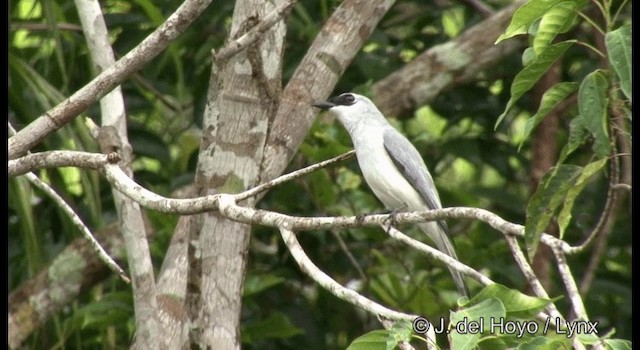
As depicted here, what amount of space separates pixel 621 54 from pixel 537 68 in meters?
0.42

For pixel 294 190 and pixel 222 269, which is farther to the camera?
pixel 294 190

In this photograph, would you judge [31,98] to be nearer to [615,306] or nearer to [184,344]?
[184,344]

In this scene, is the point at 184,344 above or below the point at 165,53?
below

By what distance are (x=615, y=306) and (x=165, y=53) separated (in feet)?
9.29

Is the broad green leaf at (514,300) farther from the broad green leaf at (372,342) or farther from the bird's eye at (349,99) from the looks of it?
the bird's eye at (349,99)

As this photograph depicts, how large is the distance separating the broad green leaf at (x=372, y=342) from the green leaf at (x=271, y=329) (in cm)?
200

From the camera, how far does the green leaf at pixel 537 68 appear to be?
3266 mm

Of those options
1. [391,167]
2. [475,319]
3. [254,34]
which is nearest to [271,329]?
[391,167]

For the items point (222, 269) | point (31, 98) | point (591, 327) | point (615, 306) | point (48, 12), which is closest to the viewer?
point (591, 327)

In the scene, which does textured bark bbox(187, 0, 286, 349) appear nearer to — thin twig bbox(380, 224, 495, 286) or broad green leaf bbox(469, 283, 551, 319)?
thin twig bbox(380, 224, 495, 286)

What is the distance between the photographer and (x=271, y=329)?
512 cm

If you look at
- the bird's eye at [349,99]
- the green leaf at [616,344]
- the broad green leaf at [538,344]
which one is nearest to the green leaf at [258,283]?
the bird's eye at [349,99]

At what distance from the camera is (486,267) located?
5.75 meters

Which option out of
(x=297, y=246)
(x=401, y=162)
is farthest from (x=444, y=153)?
(x=297, y=246)
